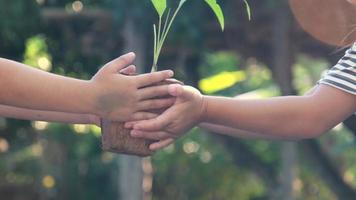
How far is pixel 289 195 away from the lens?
10.0m

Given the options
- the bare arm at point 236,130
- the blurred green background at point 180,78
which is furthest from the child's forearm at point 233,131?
the blurred green background at point 180,78

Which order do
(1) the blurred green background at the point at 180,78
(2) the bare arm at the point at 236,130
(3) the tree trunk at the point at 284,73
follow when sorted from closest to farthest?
(2) the bare arm at the point at 236,130 < (1) the blurred green background at the point at 180,78 < (3) the tree trunk at the point at 284,73

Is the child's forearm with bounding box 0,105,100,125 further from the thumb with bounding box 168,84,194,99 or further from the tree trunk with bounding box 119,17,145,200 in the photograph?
the tree trunk with bounding box 119,17,145,200

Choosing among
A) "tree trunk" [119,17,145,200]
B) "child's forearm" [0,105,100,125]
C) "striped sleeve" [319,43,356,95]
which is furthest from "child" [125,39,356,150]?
"tree trunk" [119,17,145,200]

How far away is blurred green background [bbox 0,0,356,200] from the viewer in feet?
29.8

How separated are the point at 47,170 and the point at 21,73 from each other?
10604mm

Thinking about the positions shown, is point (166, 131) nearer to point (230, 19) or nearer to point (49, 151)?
point (230, 19)

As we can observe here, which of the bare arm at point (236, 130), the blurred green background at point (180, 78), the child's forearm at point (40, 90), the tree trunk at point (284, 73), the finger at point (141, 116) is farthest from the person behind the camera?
the tree trunk at point (284, 73)

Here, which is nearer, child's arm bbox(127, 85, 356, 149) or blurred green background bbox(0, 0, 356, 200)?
child's arm bbox(127, 85, 356, 149)

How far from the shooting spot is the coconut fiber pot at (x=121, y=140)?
3.33 m

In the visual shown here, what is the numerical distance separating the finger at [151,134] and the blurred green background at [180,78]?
11.1ft

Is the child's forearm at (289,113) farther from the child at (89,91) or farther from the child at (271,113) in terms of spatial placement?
the child at (89,91)

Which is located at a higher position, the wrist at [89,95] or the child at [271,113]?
the wrist at [89,95]

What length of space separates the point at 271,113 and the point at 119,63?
53cm
